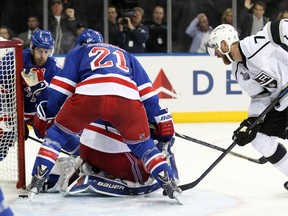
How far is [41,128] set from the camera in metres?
4.47

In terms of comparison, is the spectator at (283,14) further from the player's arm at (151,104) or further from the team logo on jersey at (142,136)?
the team logo on jersey at (142,136)

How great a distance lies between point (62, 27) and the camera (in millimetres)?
7957

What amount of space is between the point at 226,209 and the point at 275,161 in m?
0.53

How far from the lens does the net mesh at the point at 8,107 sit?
14.6ft

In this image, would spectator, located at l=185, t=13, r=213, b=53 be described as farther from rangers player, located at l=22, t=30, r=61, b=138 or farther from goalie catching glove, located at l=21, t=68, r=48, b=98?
goalie catching glove, located at l=21, t=68, r=48, b=98

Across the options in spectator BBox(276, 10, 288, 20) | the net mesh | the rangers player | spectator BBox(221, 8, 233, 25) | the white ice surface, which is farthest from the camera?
spectator BBox(276, 10, 288, 20)

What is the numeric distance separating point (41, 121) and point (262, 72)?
1.17 meters

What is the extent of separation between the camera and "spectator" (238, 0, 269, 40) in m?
8.31

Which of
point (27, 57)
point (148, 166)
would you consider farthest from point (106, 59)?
point (27, 57)

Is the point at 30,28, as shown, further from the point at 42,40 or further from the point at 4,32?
the point at 42,40

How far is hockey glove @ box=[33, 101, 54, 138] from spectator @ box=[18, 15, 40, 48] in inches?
128

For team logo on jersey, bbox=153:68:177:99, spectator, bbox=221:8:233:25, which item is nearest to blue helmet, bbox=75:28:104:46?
team logo on jersey, bbox=153:68:177:99

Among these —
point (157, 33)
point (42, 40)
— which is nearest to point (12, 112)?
point (42, 40)

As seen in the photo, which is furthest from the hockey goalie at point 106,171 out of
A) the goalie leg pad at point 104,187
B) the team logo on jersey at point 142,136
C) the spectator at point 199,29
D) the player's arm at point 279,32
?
the spectator at point 199,29
